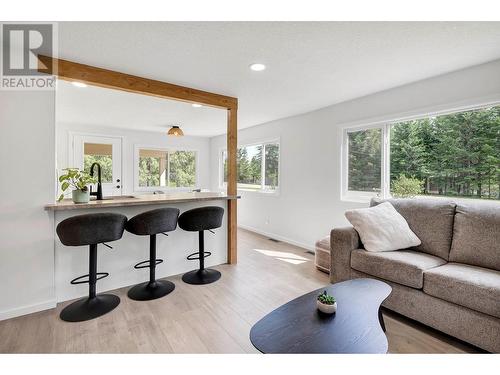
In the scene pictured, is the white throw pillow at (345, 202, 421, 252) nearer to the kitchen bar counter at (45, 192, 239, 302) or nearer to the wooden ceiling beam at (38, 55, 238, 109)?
the kitchen bar counter at (45, 192, 239, 302)

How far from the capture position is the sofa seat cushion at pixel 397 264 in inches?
80.3

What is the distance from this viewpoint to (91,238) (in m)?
2.22

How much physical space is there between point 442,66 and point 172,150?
A: 5.88 meters

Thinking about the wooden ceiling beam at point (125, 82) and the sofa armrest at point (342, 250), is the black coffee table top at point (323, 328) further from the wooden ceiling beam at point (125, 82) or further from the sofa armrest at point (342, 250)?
the wooden ceiling beam at point (125, 82)

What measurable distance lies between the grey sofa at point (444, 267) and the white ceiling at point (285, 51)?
4.51 feet

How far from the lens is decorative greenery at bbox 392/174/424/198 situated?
3031 millimetres

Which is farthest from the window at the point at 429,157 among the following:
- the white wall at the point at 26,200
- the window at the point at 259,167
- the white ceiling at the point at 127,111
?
the white wall at the point at 26,200

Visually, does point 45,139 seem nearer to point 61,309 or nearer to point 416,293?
point 61,309

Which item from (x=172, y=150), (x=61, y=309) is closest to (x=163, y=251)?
(x=61, y=309)

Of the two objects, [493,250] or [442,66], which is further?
→ [442,66]

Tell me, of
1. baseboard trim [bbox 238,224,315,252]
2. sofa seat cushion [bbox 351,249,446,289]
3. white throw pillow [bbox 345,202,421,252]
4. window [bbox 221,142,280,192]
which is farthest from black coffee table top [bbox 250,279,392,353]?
window [bbox 221,142,280,192]

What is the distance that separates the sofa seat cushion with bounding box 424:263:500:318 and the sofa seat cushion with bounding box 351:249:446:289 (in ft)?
0.24

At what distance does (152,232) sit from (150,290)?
2.13 ft

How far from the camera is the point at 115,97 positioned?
3674 millimetres
